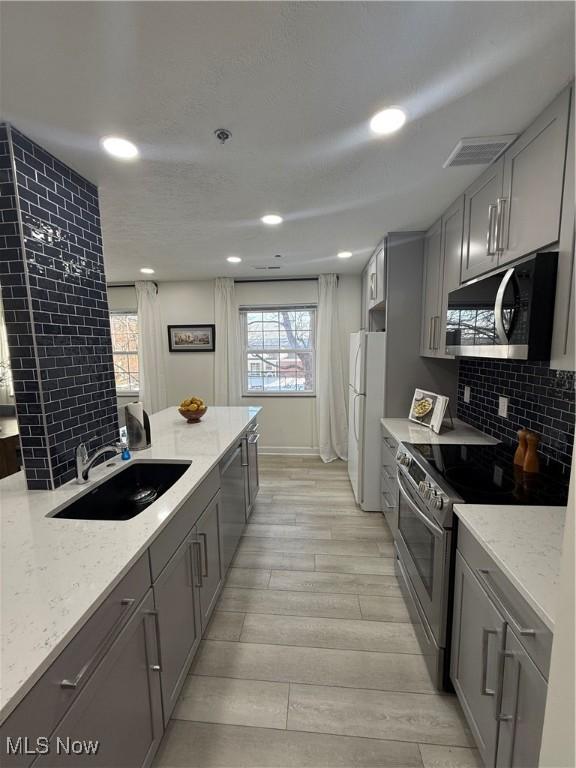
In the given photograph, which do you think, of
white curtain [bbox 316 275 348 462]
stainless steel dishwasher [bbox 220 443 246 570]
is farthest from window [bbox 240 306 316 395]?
stainless steel dishwasher [bbox 220 443 246 570]

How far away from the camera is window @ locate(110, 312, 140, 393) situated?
4.76 metres

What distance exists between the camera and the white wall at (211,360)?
14.5 feet

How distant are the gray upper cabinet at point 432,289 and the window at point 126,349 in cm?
395

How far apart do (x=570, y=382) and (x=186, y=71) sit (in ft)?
6.60

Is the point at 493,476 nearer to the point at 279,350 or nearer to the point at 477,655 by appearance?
the point at 477,655

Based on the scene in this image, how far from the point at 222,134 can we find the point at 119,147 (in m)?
0.49

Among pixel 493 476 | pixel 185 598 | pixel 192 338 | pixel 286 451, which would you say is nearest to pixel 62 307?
pixel 185 598

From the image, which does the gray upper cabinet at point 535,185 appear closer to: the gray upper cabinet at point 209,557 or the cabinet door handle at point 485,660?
the cabinet door handle at point 485,660

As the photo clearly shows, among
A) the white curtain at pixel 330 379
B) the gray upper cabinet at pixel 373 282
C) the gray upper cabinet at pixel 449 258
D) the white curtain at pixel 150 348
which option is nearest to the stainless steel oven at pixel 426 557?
the gray upper cabinet at pixel 449 258

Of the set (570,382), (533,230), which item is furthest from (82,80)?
(570,382)

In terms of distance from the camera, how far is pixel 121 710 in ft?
3.24

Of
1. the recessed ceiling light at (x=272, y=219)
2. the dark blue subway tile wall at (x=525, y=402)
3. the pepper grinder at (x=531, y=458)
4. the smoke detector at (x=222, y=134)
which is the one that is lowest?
the pepper grinder at (x=531, y=458)

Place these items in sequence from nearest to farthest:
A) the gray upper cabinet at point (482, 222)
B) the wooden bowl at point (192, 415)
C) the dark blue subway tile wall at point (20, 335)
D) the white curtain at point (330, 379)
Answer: the dark blue subway tile wall at point (20, 335) < the gray upper cabinet at point (482, 222) < the wooden bowl at point (192, 415) < the white curtain at point (330, 379)

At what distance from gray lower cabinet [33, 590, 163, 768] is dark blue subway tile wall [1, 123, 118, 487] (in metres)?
0.82
